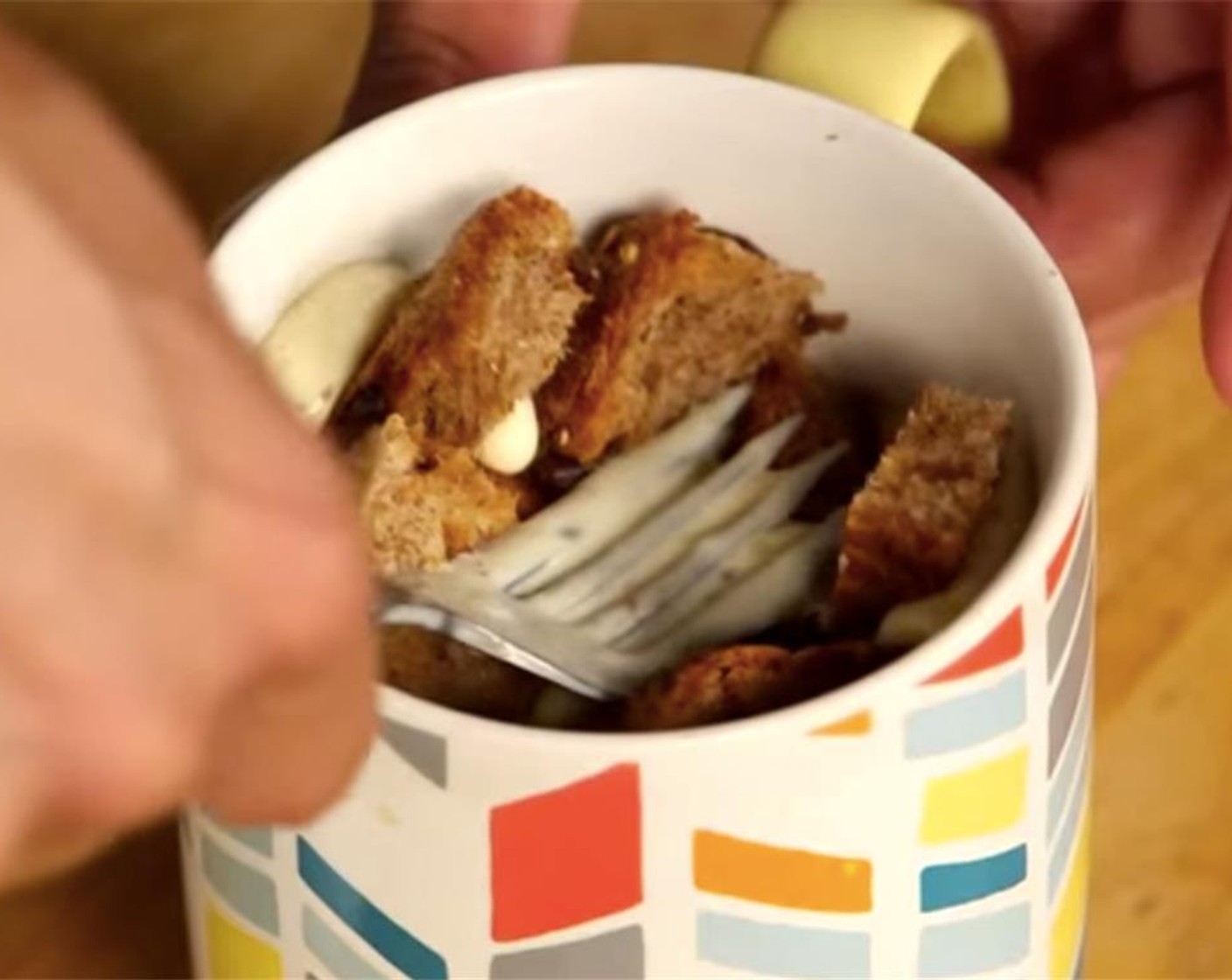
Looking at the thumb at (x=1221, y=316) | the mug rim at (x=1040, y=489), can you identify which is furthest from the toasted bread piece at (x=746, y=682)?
the thumb at (x=1221, y=316)

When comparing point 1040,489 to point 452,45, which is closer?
point 1040,489

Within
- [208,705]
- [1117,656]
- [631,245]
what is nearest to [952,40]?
[631,245]

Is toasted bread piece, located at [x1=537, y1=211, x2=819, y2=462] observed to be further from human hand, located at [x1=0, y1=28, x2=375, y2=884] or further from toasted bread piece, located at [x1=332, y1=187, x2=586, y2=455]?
human hand, located at [x1=0, y1=28, x2=375, y2=884]

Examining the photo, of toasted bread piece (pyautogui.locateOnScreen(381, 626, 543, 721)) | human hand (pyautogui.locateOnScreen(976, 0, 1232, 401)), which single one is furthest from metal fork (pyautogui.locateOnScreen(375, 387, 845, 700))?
human hand (pyautogui.locateOnScreen(976, 0, 1232, 401))

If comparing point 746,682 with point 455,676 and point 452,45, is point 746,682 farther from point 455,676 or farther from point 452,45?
point 452,45

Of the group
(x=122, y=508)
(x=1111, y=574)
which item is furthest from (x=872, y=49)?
(x=122, y=508)

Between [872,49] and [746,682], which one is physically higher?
[872,49]

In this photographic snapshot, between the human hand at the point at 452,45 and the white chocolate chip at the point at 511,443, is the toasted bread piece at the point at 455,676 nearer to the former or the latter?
the white chocolate chip at the point at 511,443
